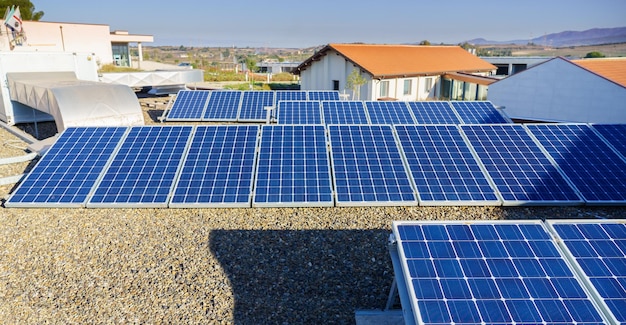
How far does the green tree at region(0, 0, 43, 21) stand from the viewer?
6156 centimetres

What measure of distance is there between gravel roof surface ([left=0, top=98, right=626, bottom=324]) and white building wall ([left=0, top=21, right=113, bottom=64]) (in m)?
50.5

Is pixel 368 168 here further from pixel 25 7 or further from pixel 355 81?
pixel 25 7

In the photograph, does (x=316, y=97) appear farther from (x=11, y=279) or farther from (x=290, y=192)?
(x=11, y=279)

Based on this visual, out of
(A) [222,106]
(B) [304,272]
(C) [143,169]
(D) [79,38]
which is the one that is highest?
(D) [79,38]

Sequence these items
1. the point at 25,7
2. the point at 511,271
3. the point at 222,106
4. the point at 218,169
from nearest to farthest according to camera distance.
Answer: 1. the point at 511,271
2. the point at 218,169
3. the point at 222,106
4. the point at 25,7

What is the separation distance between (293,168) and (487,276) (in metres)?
6.93

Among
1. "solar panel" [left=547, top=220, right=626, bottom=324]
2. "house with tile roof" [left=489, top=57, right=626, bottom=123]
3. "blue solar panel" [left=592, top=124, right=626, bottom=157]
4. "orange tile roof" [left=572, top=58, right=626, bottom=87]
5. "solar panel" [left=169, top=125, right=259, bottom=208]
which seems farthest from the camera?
"orange tile roof" [left=572, top=58, right=626, bottom=87]

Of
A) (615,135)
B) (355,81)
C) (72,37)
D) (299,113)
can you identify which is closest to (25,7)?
(72,37)

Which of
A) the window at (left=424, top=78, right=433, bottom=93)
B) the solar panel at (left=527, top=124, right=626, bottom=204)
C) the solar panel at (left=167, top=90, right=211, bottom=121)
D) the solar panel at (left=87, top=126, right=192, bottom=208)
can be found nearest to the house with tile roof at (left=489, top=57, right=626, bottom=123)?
the window at (left=424, top=78, right=433, bottom=93)

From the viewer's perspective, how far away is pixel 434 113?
813 inches

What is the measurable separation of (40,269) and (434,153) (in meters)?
10.3

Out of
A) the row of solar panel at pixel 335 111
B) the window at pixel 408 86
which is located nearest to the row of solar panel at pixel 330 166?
the row of solar panel at pixel 335 111

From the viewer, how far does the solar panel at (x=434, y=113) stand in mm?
19859

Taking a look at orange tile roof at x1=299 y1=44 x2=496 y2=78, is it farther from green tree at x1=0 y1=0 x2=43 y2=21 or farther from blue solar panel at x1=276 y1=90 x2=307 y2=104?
green tree at x1=0 y1=0 x2=43 y2=21
